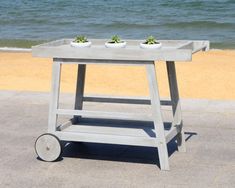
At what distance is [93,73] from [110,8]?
22.1 meters

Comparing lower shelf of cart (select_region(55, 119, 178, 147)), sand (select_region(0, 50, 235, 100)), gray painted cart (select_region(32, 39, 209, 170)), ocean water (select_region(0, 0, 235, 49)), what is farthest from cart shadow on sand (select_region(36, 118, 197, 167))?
ocean water (select_region(0, 0, 235, 49))

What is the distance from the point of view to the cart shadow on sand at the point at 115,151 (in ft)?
18.2

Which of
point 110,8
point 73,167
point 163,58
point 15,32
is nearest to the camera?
point 163,58

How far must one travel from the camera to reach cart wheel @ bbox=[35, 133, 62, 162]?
5383 mm

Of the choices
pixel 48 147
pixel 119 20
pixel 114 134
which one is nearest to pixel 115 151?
pixel 114 134

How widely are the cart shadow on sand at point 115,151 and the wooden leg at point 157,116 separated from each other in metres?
0.19

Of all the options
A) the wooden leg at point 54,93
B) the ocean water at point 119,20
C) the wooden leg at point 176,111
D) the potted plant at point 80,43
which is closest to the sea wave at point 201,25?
the ocean water at point 119,20

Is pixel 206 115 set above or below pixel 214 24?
above

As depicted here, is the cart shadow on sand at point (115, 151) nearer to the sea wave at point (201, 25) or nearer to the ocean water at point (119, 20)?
the ocean water at point (119, 20)

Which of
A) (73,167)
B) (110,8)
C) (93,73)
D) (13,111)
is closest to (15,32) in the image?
(110,8)

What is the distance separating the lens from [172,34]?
2225cm

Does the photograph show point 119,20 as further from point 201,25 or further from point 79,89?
point 79,89

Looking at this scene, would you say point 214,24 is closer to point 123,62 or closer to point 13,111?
point 13,111

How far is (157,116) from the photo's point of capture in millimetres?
5141
